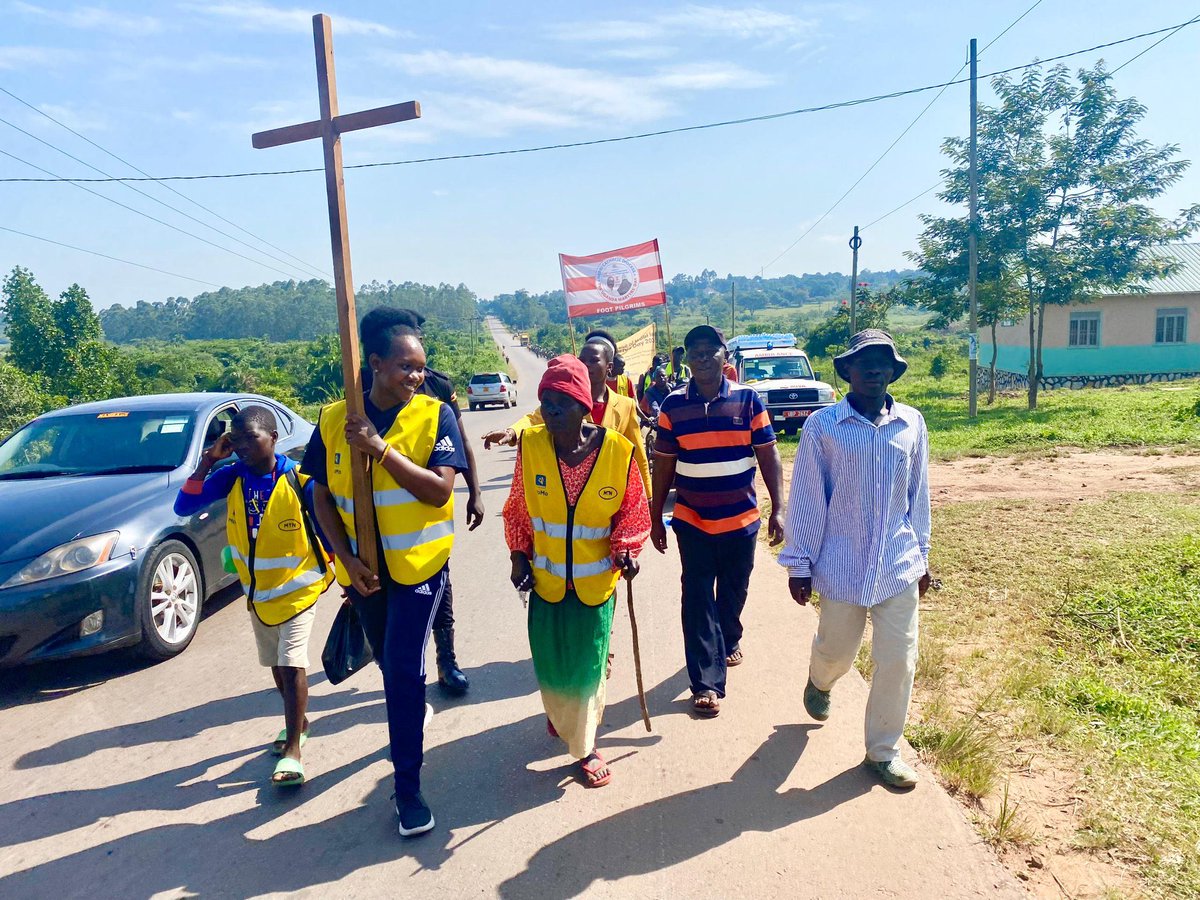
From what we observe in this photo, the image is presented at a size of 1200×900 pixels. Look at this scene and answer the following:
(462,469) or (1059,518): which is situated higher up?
(462,469)

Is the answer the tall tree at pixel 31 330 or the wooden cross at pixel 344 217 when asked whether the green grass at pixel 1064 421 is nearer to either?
the wooden cross at pixel 344 217

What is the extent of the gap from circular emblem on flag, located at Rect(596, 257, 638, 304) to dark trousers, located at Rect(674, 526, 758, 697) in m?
9.90

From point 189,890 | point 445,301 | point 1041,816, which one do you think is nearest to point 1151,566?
point 1041,816

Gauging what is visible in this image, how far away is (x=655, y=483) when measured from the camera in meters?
4.29

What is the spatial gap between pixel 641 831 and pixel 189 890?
162cm

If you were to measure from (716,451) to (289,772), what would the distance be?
2459 mm

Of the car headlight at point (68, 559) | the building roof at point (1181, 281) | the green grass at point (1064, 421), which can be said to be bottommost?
the green grass at point (1064, 421)

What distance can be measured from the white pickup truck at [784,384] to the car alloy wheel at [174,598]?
10022 millimetres

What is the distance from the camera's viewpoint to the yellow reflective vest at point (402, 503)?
3.12 meters

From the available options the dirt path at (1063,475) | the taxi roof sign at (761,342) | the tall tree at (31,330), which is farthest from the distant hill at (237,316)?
the dirt path at (1063,475)

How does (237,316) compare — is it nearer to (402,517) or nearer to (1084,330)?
(1084,330)

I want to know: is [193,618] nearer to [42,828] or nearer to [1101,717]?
[42,828]

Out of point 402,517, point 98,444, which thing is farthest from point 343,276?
point 98,444

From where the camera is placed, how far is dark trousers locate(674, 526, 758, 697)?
413cm
